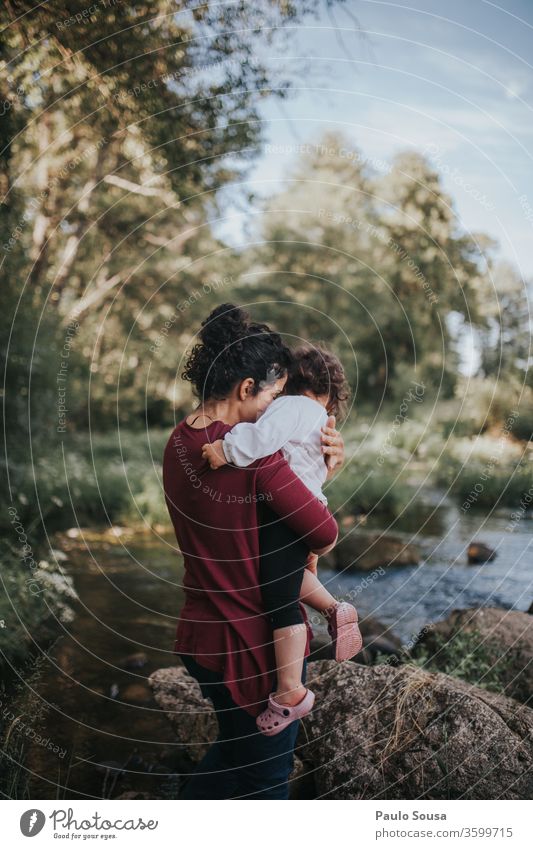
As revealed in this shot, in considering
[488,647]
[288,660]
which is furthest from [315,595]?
[488,647]

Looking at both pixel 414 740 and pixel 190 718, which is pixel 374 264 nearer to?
pixel 190 718

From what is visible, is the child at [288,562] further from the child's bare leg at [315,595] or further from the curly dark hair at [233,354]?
the curly dark hair at [233,354]

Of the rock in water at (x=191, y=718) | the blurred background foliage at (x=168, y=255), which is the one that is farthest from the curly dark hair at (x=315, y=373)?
the rock in water at (x=191, y=718)

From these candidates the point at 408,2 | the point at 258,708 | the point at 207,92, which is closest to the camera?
the point at 258,708

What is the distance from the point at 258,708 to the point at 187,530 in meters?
0.70

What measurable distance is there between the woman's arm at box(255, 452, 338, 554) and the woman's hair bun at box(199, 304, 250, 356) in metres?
0.46

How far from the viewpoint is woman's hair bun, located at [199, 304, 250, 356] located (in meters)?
2.52

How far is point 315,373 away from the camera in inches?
121

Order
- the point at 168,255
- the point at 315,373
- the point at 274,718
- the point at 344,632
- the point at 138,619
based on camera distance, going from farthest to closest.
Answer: the point at 168,255, the point at 138,619, the point at 315,373, the point at 344,632, the point at 274,718

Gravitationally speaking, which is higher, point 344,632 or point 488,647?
point 344,632

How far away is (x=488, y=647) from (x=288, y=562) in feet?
8.86

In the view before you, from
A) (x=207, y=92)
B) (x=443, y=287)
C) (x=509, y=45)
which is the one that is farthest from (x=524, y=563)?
(x=443, y=287)
